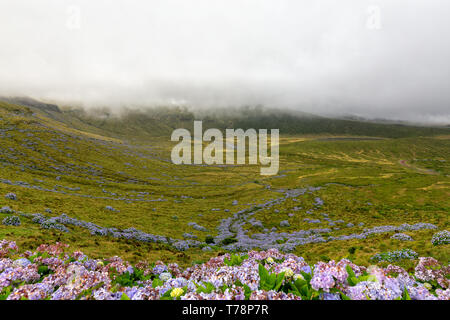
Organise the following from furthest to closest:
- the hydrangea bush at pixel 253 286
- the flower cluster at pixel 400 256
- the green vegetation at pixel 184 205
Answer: the green vegetation at pixel 184 205 → the flower cluster at pixel 400 256 → the hydrangea bush at pixel 253 286

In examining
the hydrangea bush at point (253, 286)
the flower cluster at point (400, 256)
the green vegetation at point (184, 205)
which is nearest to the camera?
the hydrangea bush at point (253, 286)

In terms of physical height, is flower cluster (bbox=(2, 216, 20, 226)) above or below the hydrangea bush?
below

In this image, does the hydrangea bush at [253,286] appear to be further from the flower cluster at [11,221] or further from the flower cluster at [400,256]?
the flower cluster at [11,221]

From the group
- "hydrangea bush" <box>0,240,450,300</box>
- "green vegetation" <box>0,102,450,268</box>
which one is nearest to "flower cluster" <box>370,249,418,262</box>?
"green vegetation" <box>0,102,450,268</box>

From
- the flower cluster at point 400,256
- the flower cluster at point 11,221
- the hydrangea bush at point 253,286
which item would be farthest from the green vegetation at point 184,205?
the hydrangea bush at point 253,286

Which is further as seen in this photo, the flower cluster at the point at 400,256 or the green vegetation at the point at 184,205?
the green vegetation at the point at 184,205

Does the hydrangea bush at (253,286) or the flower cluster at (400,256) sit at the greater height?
the hydrangea bush at (253,286)

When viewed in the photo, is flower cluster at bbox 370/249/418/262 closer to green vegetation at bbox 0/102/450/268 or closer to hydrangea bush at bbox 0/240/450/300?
green vegetation at bbox 0/102/450/268

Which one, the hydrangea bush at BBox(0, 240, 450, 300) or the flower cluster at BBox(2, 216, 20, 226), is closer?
the hydrangea bush at BBox(0, 240, 450, 300)

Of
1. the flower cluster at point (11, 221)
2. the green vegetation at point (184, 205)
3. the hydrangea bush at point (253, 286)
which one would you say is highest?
the hydrangea bush at point (253, 286)

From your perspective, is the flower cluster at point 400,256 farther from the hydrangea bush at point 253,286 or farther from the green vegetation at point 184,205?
the hydrangea bush at point 253,286

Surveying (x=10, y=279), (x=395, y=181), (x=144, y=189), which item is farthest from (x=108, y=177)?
(x=395, y=181)

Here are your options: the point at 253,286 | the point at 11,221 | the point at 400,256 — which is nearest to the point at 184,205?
the point at 11,221
